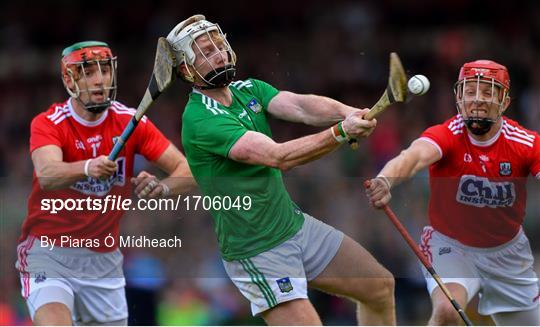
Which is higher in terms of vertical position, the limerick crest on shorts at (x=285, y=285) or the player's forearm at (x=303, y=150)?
the player's forearm at (x=303, y=150)

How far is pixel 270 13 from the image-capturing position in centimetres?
1318

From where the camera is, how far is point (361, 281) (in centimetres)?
644

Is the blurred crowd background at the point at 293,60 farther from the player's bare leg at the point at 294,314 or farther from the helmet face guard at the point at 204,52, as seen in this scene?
the helmet face guard at the point at 204,52

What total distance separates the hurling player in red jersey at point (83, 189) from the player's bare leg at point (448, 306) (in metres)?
1.45

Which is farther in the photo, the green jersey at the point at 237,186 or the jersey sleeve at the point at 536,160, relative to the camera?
the jersey sleeve at the point at 536,160

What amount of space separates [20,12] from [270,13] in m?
2.69

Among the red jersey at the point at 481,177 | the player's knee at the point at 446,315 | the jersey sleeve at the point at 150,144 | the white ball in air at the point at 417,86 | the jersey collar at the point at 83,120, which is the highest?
the jersey collar at the point at 83,120

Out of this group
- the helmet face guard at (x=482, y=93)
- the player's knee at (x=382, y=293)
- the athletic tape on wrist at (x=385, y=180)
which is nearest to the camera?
the athletic tape on wrist at (x=385, y=180)

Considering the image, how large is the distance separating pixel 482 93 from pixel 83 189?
84.4 inches

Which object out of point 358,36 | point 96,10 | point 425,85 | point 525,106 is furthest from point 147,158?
point 96,10

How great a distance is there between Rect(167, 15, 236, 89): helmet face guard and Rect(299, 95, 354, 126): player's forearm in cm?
45

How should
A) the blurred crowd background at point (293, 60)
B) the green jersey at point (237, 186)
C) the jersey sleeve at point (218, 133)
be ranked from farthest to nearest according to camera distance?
the blurred crowd background at point (293, 60), the green jersey at point (237, 186), the jersey sleeve at point (218, 133)

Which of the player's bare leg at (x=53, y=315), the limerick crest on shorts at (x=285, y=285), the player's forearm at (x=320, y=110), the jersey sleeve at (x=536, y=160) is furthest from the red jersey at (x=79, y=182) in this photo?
the jersey sleeve at (x=536, y=160)

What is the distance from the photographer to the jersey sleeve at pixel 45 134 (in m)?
6.75
